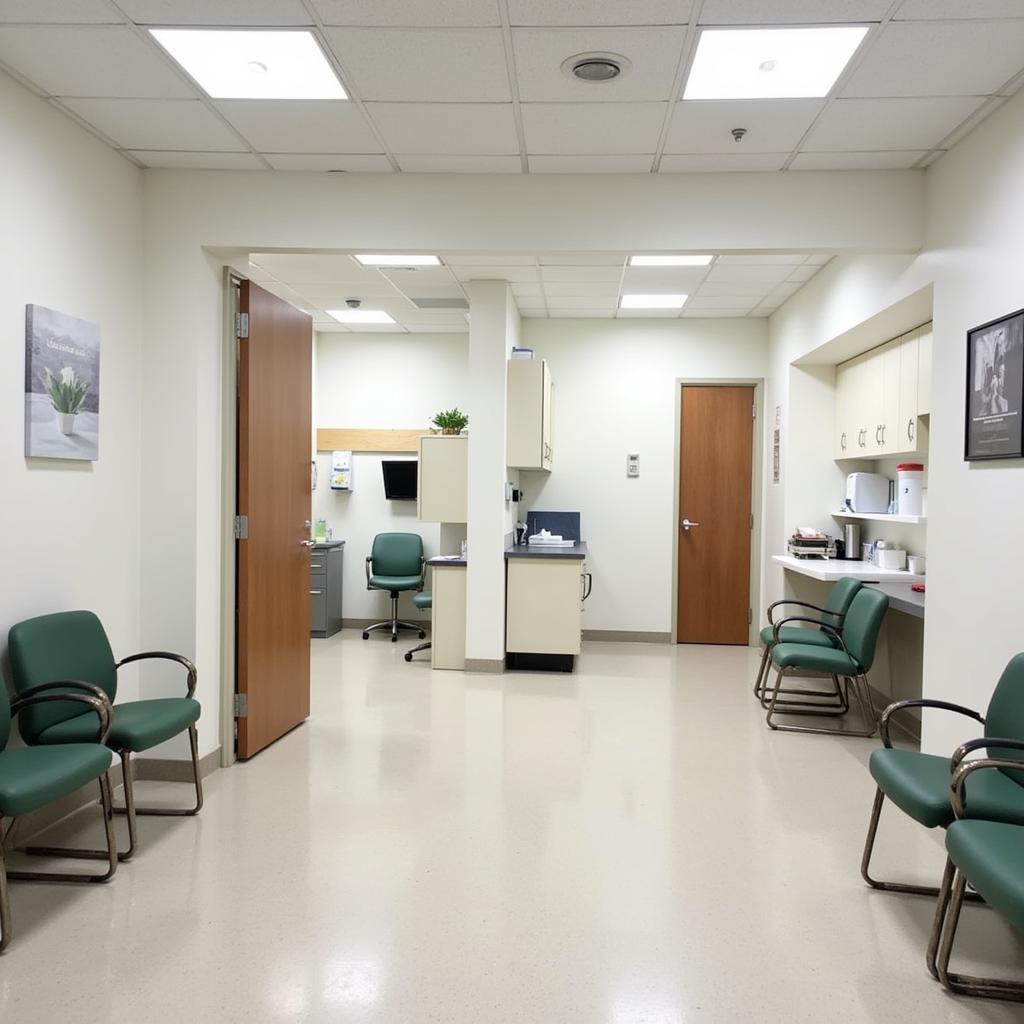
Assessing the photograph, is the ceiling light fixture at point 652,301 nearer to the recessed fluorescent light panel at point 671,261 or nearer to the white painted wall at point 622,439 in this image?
the white painted wall at point 622,439

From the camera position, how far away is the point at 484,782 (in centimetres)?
389

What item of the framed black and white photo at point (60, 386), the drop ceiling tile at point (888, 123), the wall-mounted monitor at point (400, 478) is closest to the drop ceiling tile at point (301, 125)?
the framed black and white photo at point (60, 386)

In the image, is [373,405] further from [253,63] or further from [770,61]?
[770,61]

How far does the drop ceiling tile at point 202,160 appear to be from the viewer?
3754mm

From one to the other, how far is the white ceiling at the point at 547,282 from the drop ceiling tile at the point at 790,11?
7.84 ft

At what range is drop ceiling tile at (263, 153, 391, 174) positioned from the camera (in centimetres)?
376

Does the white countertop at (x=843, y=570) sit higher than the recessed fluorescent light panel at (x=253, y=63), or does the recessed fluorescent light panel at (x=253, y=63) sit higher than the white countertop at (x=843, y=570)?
the recessed fluorescent light panel at (x=253, y=63)

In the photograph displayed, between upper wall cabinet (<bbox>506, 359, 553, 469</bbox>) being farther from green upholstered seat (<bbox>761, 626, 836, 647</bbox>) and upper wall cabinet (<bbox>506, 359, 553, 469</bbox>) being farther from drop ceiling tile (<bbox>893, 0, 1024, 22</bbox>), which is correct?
drop ceiling tile (<bbox>893, 0, 1024, 22</bbox>)

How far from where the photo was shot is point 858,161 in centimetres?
374

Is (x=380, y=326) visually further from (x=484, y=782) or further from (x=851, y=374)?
(x=484, y=782)

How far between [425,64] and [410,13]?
0.32 meters

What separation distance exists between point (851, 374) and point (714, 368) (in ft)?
5.28

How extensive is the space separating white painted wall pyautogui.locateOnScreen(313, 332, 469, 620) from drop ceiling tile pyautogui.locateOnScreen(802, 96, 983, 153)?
474 cm

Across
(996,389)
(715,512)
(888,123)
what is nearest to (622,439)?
(715,512)
